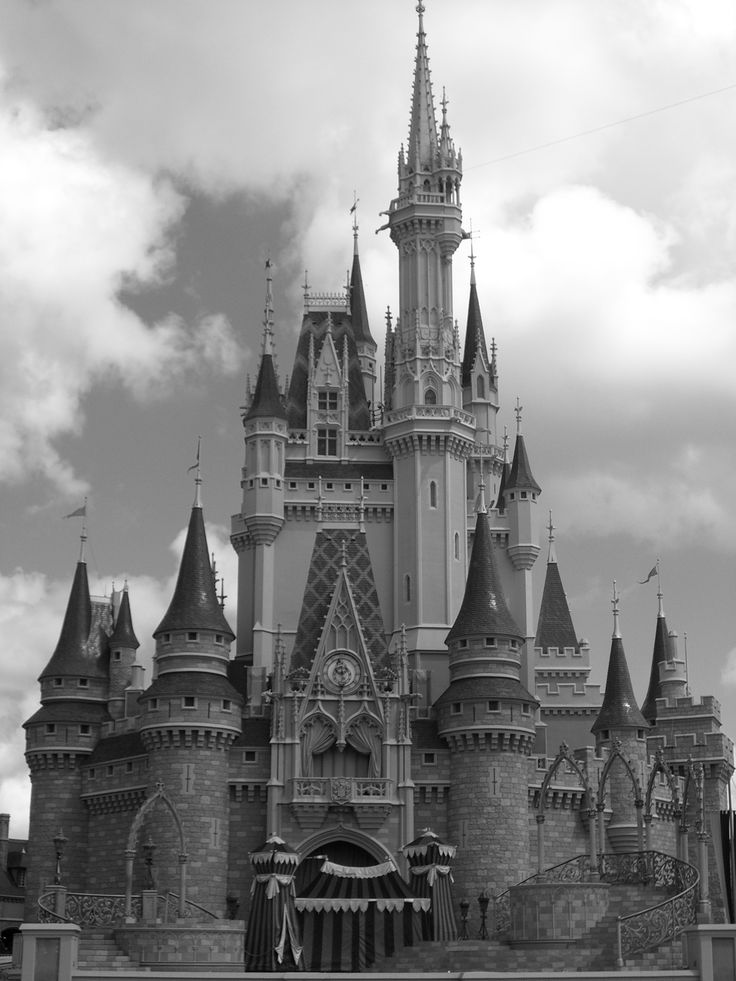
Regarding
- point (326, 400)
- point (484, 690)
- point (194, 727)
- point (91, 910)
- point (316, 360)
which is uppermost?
point (316, 360)

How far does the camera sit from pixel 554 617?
7612 centimetres

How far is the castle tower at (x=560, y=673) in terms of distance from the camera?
7131 cm

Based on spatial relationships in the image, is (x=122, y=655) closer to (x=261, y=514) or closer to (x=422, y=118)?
(x=261, y=514)

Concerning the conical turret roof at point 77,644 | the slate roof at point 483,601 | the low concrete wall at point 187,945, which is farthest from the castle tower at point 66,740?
the low concrete wall at point 187,945

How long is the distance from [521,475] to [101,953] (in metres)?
35.2

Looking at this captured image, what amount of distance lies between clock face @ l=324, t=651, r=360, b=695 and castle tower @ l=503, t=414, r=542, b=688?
9.12m

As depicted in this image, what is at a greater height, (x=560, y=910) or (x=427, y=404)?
(x=427, y=404)

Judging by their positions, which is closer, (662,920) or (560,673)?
(662,920)

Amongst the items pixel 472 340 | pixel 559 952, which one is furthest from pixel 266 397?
pixel 559 952

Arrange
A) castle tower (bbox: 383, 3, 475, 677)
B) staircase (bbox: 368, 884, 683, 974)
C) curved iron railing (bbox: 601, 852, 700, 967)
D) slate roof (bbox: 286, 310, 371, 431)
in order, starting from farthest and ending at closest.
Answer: slate roof (bbox: 286, 310, 371, 431) < castle tower (bbox: 383, 3, 475, 677) < staircase (bbox: 368, 884, 683, 974) < curved iron railing (bbox: 601, 852, 700, 967)

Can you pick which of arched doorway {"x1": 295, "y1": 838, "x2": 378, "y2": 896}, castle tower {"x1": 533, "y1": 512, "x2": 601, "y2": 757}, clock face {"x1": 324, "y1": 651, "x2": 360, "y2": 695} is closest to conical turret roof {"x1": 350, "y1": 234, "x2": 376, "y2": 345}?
castle tower {"x1": 533, "y1": 512, "x2": 601, "y2": 757}

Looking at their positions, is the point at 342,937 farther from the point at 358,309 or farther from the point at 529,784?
the point at 358,309

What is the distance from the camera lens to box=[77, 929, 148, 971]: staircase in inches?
1699

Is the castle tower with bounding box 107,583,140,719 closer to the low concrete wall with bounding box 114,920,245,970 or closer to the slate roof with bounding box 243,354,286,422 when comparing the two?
the slate roof with bounding box 243,354,286,422
